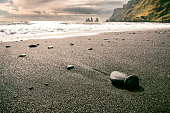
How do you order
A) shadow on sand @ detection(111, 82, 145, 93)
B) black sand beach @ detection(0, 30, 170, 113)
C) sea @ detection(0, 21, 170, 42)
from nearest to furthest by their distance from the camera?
black sand beach @ detection(0, 30, 170, 113) → shadow on sand @ detection(111, 82, 145, 93) → sea @ detection(0, 21, 170, 42)

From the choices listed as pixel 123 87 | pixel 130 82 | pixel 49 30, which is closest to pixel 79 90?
pixel 123 87

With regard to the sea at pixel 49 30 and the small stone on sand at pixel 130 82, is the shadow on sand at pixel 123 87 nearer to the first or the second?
the small stone on sand at pixel 130 82

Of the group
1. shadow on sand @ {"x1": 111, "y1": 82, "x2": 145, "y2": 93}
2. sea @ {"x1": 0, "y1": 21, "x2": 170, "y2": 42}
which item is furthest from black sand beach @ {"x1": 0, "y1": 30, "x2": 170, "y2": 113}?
sea @ {"x1": 0, "y1": 21, "x2": 170, "y2": 42}

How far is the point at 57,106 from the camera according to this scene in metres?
1.73

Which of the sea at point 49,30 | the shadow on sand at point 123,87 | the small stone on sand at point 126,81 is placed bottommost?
the shadow on sand at point 123,87

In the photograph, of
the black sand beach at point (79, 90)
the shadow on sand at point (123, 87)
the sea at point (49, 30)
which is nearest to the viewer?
the black sand beach at point (79, 90)

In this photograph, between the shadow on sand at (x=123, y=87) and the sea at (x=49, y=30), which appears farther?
the sea at (x=49, y=30)

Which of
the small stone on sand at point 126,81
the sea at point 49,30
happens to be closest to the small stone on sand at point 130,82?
the small stone on sand at point 126,81

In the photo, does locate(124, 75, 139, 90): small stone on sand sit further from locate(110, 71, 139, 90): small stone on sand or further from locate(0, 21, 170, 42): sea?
locate(0, 21, 170, 42): sea

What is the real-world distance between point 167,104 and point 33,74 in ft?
8.05

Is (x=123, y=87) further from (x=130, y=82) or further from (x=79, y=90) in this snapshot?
(x=79, y=90)

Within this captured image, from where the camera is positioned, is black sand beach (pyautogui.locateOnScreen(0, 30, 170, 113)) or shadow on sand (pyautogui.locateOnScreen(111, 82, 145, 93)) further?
shadow on sand (pyautogui.locateOnScreen(111, 82, 145, 93))

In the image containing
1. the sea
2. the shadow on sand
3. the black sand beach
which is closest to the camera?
the black sand beach

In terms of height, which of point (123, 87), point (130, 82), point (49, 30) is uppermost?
point (49, 30)
